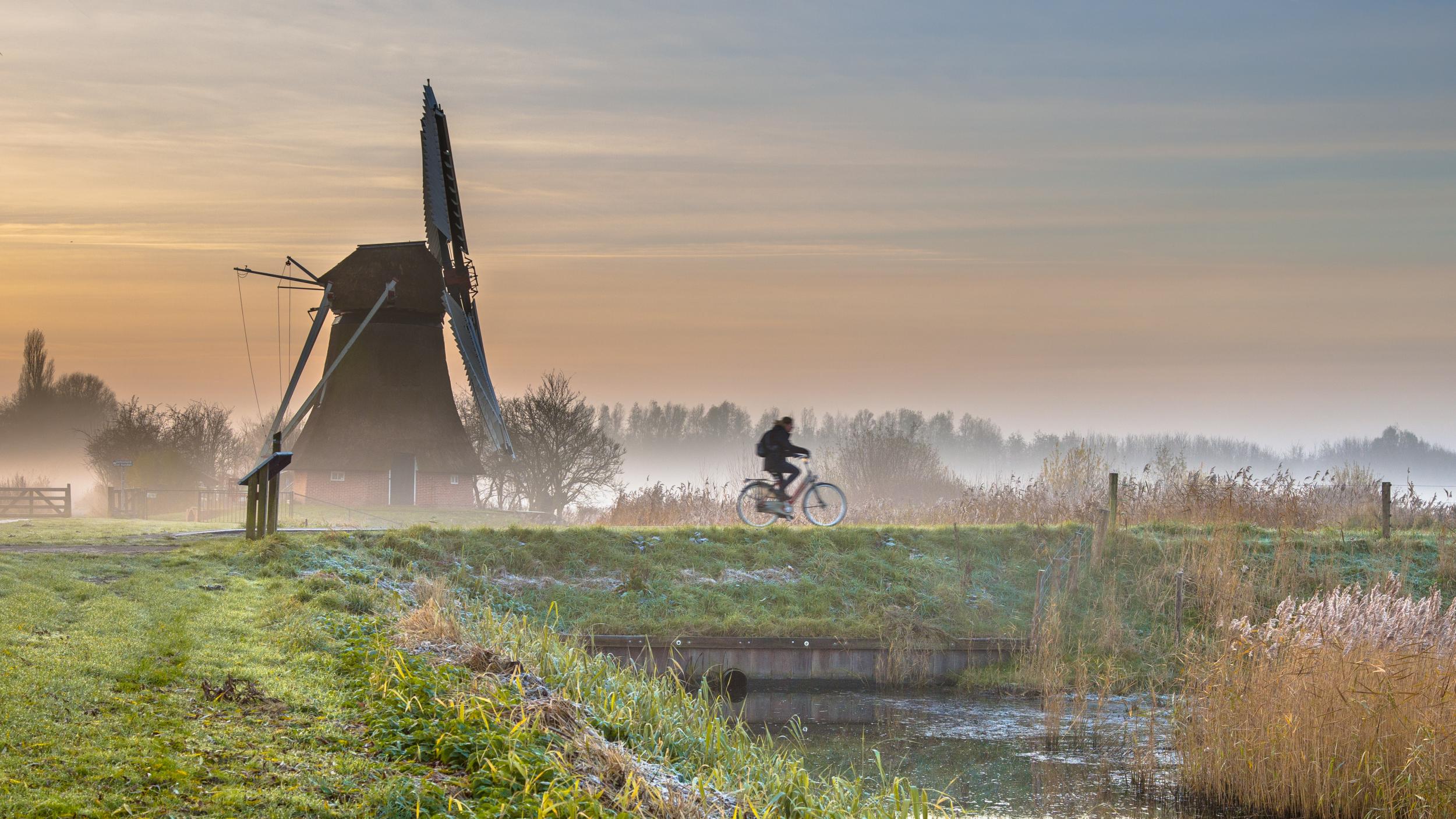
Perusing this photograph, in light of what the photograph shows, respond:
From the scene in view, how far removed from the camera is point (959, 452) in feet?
231

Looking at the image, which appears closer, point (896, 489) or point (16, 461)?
point (896, 489)

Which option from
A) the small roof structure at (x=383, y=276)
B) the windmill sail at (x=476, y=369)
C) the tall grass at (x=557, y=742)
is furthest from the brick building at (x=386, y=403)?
the tall grass at (x=557, y=742)

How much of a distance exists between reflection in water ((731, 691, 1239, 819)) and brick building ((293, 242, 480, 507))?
64.2ft

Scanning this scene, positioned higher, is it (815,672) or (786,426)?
(786,426)

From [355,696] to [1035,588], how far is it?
1136 centimetres

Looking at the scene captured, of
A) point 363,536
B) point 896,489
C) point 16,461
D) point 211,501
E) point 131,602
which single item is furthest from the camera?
point 16,461

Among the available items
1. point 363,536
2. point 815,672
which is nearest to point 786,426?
point 815,672

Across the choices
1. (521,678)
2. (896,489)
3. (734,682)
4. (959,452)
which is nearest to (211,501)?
(896,489)

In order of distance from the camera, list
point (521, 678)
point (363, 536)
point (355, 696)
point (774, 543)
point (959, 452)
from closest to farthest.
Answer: point (355, 696) → point (521, 678) → point (363, 536) → point (774, 543) → point (959, 452)

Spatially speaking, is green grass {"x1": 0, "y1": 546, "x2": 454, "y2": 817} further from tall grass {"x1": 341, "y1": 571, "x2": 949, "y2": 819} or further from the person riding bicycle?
the person riding bicycle

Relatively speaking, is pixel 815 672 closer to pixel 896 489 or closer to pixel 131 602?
pixel 131 602

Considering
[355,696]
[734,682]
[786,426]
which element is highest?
[786,426]

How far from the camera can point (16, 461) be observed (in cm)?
5769

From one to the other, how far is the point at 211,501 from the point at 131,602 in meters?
28.9
